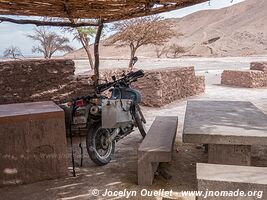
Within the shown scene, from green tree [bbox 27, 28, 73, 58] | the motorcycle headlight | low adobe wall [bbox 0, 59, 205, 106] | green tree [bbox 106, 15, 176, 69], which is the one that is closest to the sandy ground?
the motorcycle headlight

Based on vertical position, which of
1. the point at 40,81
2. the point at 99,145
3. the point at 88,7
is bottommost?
the point at 99,145

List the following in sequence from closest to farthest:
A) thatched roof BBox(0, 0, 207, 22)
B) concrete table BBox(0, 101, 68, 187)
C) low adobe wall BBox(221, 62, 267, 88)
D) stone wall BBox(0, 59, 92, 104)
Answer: concrete table BBox(0, 101, 68, 187) → thatched roof BBox(0, 0, 207, 22) → stone wall BBox(0, 59, 92, 104) → low adobe wall BBox(221, 62, 267, 88)

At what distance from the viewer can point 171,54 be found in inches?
1433

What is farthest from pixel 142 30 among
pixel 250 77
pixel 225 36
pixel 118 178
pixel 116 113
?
pixel 225 36

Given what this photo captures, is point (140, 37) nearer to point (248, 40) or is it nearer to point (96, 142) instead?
point (96, 142)

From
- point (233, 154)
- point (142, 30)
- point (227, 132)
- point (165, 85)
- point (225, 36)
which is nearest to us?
point (227, 132)

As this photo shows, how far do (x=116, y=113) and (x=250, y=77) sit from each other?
8.85 m

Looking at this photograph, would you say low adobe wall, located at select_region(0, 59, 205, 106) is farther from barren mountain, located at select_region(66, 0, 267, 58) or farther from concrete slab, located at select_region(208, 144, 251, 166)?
barren mountain, located at select_region(66, 0, 267, 58)

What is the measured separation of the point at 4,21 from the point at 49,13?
674mm

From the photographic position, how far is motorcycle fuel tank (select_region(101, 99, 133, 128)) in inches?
149

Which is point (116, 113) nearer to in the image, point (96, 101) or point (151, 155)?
point (96, 101)

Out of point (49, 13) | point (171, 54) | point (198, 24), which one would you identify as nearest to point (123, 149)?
point (49, 13)

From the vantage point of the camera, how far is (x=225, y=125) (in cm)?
309

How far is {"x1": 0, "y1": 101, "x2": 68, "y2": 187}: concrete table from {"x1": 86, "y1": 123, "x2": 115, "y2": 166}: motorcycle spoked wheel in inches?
15.4
